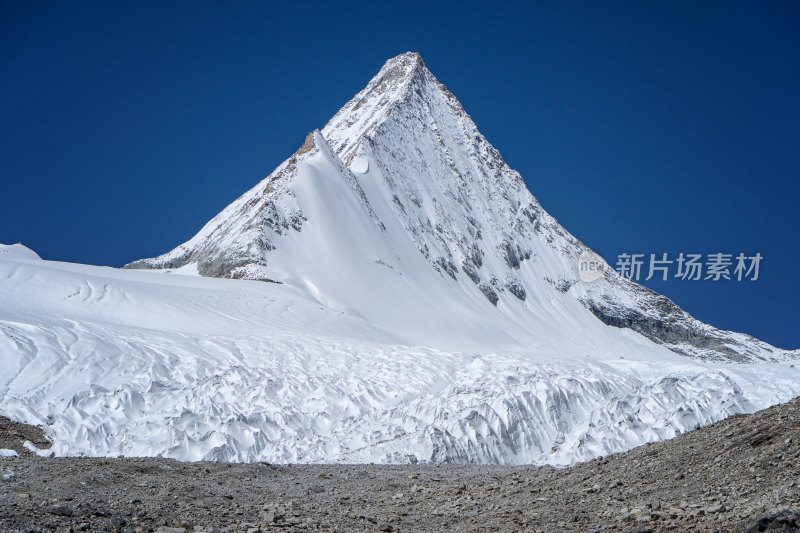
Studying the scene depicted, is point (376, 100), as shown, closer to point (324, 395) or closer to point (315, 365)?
point (315, 365)

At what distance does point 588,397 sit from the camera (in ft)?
63.7

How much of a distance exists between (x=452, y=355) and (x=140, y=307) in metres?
14.4

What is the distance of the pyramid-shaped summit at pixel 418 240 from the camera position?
51906 mm

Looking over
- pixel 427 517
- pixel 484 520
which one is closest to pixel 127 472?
pixel 427 517

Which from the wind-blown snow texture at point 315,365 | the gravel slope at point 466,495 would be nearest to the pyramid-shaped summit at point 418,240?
the wind-blown snow texture at point 315,365

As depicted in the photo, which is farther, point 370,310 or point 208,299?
point 370,310

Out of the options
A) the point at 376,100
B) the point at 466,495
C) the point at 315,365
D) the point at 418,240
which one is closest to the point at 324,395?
the point at 315,365

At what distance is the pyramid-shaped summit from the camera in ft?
170

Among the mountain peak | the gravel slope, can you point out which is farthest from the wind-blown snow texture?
the mountain peak

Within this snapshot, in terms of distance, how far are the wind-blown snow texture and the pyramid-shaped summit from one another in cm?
39

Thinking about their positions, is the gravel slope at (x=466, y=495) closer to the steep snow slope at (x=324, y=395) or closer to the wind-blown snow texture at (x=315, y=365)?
the steep snow slope at (x=324, y=395)

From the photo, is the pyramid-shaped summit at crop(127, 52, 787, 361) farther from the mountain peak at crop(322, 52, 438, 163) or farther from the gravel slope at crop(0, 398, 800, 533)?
the gravel slope at crop(0, 398, 800, 533)

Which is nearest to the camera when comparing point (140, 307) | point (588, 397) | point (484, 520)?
point (484, 520)

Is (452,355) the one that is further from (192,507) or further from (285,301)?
(192,507)
